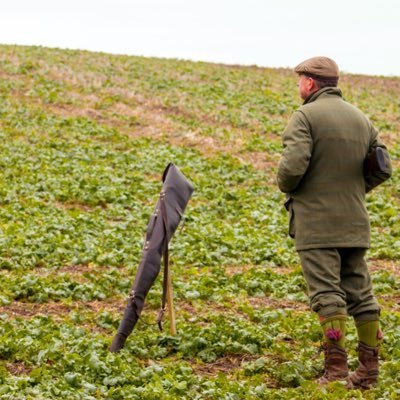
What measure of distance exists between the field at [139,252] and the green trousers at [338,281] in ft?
2.12

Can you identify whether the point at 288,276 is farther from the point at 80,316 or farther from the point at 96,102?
the point at 96,102

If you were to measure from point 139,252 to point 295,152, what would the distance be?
6.11 m

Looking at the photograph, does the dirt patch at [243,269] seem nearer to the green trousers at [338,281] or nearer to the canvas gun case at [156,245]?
the canvas gun case at [156,245]

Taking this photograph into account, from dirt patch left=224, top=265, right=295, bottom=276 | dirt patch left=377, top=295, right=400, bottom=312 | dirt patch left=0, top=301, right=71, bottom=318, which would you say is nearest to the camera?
dirt patch left=0, top=301, right=71, bottom=318

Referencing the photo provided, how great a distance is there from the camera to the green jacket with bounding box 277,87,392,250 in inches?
267

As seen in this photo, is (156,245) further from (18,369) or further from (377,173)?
(377,173)

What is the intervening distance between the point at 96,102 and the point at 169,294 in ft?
66.2

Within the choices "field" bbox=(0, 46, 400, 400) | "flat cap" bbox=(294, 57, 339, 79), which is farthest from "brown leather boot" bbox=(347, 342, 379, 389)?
"flat cap" bbox=(294, 57, 339, 79)

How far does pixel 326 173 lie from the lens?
6.86 m

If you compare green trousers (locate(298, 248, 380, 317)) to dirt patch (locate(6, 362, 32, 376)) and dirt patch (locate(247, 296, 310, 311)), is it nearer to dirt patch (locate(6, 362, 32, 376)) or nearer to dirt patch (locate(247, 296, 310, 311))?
dirt patch (locate(6, 362, 32, 376))

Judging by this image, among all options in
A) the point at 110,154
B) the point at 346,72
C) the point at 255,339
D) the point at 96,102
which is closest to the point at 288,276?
the point at 255,339

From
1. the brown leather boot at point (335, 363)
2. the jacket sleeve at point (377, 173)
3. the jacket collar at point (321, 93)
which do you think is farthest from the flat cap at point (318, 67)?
the brown leather boot at point (335, 363)

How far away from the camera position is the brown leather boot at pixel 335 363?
677 centimetres

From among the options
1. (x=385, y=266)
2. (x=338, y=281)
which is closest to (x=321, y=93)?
(x=338, y=281)
